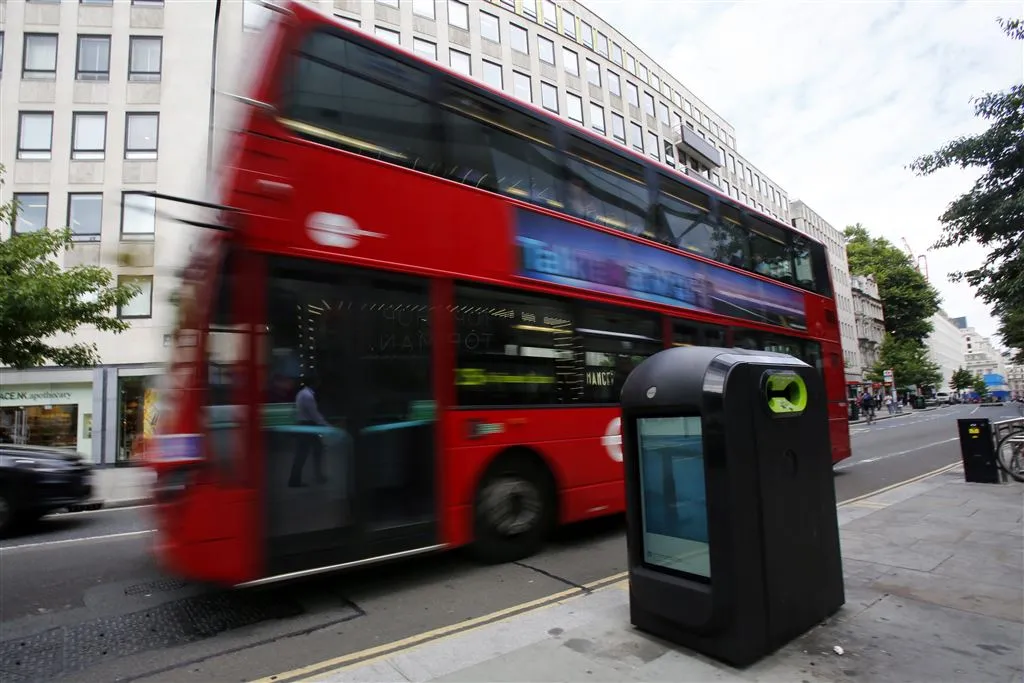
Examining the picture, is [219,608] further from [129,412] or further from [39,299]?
[129,412]

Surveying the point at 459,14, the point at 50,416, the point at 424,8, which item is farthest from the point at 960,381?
the point at 50,416

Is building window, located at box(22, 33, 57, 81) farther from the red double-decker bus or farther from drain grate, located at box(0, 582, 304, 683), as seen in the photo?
drain grate, located at box(0, 582, 304, 683)

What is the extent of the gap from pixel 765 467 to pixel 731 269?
20.1 feet

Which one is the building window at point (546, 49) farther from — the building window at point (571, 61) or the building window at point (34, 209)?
the building window at point (34, 209)

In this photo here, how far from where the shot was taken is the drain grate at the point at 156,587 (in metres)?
5.15

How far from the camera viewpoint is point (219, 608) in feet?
15.2

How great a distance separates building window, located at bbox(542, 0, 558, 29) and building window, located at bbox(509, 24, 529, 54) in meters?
2.04

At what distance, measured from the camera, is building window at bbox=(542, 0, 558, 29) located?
33.0 m

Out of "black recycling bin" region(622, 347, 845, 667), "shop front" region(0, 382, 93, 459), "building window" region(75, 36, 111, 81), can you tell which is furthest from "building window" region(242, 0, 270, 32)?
"building window" region(75, 36, 111, 81)

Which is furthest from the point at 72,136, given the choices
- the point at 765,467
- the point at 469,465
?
the point at 765,467

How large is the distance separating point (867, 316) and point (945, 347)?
6839cm

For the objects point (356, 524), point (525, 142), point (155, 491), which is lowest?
point (356, 524)

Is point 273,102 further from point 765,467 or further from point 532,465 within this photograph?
point 765,467

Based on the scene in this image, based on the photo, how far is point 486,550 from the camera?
17.9ft
